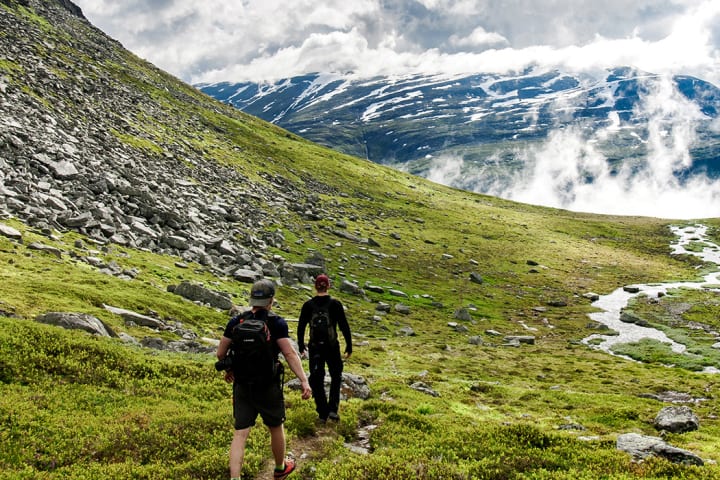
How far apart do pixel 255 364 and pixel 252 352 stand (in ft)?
0.96

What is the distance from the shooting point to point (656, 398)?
2617 centimetres

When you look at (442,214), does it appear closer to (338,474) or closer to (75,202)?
(75,202)

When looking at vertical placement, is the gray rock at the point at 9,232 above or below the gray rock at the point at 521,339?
above

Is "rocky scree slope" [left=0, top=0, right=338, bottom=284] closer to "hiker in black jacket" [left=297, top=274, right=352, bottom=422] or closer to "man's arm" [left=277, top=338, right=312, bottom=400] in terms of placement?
"hiker in black jacket" [left=297, top=274, right=352, bottom=422]

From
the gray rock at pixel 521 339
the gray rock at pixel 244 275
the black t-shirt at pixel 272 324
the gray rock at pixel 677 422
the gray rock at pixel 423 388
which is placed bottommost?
the gray rock at pixel 521 339

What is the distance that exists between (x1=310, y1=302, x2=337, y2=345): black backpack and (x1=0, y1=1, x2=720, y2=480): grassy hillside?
2.72 m

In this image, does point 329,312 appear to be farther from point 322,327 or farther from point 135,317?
point 135,317

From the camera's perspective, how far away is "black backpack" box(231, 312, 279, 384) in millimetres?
9102

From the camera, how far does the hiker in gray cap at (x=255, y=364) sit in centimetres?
916

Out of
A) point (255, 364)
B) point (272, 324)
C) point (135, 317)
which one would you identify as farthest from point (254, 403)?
point (135, 317)

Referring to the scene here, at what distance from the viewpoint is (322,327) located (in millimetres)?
13430

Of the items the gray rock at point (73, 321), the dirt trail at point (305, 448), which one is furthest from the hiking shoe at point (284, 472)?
the gray rock at point (73, 321)

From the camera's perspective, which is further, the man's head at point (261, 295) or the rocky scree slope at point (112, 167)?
the rocky scree slope at point (112, 167)

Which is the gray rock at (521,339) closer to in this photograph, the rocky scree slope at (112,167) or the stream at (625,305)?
the stream at (625,305)
